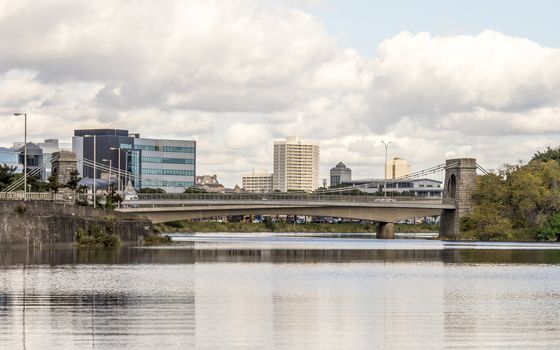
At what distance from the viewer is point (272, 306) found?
4041cm

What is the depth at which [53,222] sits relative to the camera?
311 feet

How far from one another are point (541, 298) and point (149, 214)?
9474cm

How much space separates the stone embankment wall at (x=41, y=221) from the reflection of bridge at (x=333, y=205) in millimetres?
31136

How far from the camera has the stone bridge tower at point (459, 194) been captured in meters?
158

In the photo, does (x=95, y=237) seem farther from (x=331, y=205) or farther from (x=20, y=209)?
(x=331, y=205)

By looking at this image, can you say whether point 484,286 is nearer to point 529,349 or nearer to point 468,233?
point 529,349

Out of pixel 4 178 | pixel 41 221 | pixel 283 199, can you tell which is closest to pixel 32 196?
pixel 41 221

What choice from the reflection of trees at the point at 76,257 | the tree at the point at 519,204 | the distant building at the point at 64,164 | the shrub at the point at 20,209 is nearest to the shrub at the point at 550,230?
the tree at the point at 519,204

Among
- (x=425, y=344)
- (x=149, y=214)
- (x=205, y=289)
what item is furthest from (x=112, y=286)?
(x=149, y=214)

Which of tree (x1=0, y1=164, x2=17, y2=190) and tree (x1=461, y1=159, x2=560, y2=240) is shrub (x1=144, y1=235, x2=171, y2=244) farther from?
tree (x1=461, y1=159, x2=560, y2=240)

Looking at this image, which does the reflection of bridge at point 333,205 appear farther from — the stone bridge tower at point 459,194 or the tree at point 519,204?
the tree at point 519,204

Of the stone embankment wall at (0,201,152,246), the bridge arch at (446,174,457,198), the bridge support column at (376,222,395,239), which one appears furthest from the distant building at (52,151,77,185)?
A: the bridge arch at (446,174,457,198)

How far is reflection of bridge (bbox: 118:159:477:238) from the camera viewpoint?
139875 mm

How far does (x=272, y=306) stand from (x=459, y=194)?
12172cm
